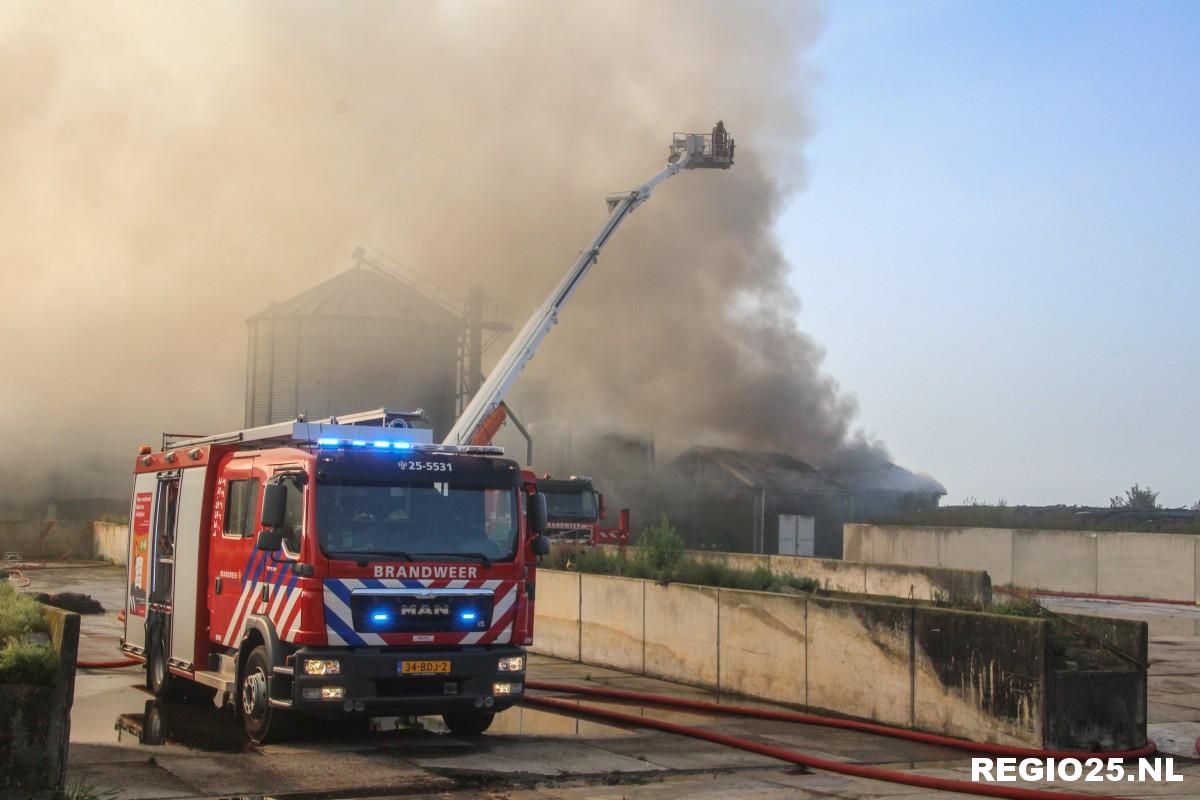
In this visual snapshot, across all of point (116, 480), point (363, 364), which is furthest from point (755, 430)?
point (116, 480)

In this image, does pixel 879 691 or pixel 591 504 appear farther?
pixel 591 504

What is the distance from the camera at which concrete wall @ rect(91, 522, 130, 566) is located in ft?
128

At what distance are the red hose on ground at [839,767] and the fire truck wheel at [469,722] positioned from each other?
1.55 meters

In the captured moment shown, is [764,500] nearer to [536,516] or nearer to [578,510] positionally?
[578,510]

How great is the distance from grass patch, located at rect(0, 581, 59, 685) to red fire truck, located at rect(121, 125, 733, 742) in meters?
2.09

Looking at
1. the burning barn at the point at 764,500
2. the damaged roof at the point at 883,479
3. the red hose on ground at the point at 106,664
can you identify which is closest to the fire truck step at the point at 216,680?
the red hose on ground at the point at 106,664

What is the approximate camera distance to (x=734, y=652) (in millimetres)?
14680

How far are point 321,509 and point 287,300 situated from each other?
3827 cm

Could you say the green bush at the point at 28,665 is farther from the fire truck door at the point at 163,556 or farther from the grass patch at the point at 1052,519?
the grass patch at the point at 1052,519

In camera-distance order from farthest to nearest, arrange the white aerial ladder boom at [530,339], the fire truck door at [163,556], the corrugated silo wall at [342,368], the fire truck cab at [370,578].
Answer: the corrugated silo wall at [342,368], the white aerial ladder boom at [530,339], the fire truck door at [163,556], the fire truck cab at [370,578]

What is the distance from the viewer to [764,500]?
48.5m

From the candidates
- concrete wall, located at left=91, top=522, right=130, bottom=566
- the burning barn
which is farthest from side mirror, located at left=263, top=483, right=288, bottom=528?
the burning barn

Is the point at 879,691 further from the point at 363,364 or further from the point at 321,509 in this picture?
the point at 363,364

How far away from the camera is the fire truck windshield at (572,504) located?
1300 inches
